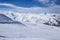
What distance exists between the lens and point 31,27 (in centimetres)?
190

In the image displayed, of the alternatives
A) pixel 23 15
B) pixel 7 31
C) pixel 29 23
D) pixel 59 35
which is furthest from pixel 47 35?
pixel 7 31

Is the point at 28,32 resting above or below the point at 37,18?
below

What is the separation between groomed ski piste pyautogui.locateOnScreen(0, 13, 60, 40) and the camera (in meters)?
1.86

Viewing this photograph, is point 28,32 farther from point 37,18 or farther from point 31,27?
point 37,18

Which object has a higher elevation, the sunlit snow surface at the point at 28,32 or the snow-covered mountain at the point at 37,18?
the snow-covered mountain at the point at 37,18

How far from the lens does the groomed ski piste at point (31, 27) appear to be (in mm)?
→ 1855

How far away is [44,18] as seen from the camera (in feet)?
6.30

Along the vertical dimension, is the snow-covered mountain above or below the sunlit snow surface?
above

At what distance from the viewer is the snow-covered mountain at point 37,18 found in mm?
1899

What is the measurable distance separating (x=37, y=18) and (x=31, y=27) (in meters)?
0.16

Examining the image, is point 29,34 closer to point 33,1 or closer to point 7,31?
point 7,31

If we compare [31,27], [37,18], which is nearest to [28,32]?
[31,27]

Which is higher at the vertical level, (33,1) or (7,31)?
(33,1)

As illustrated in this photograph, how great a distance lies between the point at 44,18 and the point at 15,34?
0.48m
